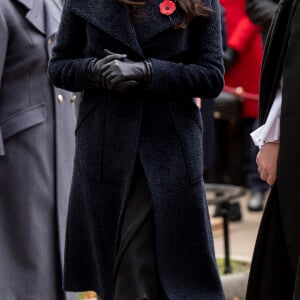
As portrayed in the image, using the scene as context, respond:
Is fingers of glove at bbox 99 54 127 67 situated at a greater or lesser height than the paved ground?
greater

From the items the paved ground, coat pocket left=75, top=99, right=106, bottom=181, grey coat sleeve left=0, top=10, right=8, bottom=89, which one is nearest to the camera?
coat pocket left=75, top=99, right=106, bottom=181

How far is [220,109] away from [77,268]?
429 cm

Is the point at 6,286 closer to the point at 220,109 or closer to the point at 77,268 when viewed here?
the point at 77,268

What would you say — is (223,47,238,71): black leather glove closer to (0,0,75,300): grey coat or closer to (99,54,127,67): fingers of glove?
(0,0,75,300): grey coat

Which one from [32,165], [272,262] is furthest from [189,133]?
[32,165]

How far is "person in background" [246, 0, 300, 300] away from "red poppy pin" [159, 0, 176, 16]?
18.4 inches

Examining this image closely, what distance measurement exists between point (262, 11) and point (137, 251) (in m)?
2.44

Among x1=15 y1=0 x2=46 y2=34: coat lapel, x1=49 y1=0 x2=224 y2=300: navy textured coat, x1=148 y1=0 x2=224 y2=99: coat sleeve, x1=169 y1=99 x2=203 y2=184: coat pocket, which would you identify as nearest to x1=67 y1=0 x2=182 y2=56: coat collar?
x1=49 y1=0 x2=224 y2=300: navy textured coat

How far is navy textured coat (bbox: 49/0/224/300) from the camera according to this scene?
160 inches

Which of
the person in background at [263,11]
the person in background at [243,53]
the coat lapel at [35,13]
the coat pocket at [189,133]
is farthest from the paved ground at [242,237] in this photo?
the coat pocket at [189,133]

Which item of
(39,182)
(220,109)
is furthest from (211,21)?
(220,109)

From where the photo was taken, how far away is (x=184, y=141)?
4.12 m

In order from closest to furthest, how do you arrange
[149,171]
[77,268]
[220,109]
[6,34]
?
[149,171]
[77,268]
[6,34]
[220,109]

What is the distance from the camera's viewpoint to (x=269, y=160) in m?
3.65
